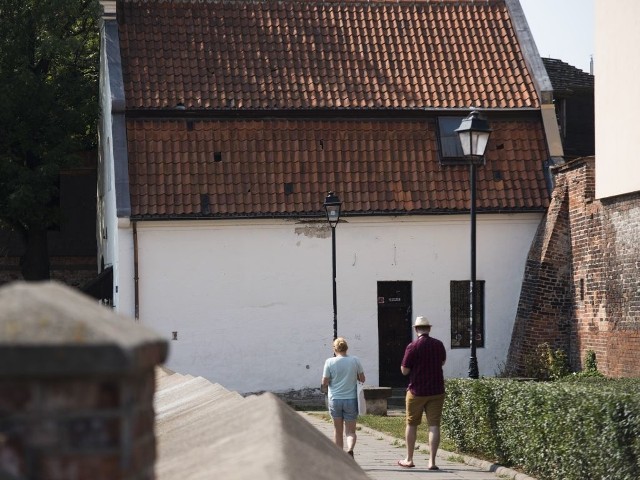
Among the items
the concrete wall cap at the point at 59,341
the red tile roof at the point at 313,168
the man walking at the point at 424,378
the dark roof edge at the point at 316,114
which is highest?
the dark roof edge at the point at 316,114

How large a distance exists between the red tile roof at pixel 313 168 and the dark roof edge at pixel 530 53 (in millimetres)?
859

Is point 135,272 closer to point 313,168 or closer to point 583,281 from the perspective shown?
point 313,168

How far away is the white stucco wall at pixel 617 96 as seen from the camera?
23.4 m

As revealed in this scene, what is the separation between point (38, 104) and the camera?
34.4 metres

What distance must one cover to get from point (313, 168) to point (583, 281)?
24.3 feet

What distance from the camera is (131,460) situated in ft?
8.32

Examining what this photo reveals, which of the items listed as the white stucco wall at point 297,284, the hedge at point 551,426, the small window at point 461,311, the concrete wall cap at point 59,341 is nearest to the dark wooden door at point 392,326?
the white stucco wall at point 297,284

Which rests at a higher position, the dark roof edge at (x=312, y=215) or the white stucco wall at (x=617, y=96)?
the white stucco wall at (x=617, y=96)

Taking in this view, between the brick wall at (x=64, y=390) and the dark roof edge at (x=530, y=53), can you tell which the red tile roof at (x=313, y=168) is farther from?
the brick wall at (x=64, y=390)

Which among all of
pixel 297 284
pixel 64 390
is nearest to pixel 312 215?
pixel 297 284

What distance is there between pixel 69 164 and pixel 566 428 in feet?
81.1

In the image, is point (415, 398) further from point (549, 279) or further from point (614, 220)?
point (549, 279)

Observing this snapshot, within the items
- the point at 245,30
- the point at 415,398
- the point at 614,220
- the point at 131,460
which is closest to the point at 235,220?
the point at 245,30

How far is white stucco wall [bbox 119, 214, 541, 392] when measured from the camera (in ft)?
99.7
